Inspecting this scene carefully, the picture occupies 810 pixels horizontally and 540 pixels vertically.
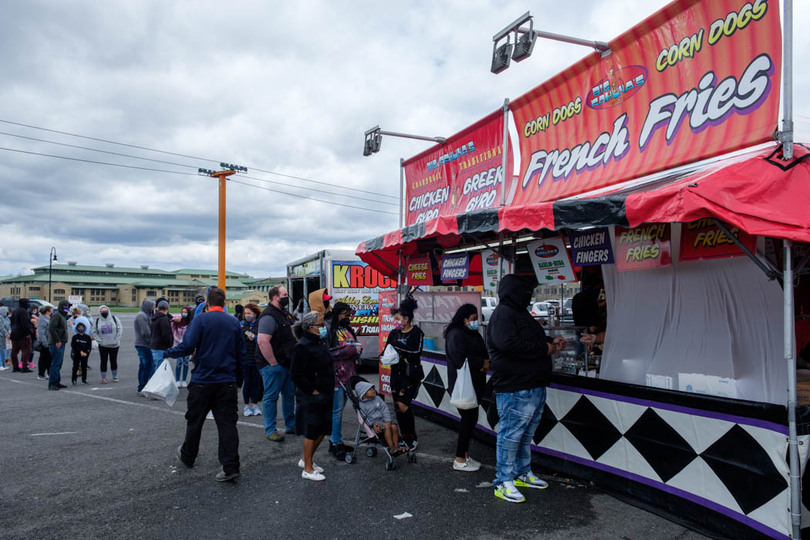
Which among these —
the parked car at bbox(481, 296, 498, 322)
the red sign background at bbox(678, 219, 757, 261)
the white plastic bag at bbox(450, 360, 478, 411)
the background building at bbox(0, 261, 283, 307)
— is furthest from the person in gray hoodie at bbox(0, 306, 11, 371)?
the background building at bbox(0, 261, 283, 307)

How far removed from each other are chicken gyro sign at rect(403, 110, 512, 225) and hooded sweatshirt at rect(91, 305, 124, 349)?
6.42m

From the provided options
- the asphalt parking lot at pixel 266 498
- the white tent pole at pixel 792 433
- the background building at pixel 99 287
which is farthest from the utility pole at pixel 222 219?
the background building at pixel 99 287

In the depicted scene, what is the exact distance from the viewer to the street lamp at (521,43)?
5.45 metres

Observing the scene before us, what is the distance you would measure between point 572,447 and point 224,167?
2612 centimetres

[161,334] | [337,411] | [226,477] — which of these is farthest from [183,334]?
[226,477]

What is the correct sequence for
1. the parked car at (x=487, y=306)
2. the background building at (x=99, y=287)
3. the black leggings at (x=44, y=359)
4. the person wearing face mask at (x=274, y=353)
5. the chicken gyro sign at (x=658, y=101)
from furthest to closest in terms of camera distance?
1. the background building at (x=99, y=287)
2. the parked car at (x=487, y=306)
3. the black leggings at (x=44, y=359)
4. the person wearing face mask at (x=274, y=353)
5. the chicken gyro sign at (x=658, y=101)

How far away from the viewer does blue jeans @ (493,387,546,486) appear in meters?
4.50

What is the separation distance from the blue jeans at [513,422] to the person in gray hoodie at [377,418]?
126 centimetres

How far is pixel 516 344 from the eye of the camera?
4.37 meters

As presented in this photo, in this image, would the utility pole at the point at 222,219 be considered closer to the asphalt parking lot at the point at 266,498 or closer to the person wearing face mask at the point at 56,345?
the person wearing face mask at the point at 56,345

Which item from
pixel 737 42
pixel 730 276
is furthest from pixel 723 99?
pixel 730 276

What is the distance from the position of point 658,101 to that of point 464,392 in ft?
11.0

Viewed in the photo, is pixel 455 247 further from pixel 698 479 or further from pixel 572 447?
pixel 698 479

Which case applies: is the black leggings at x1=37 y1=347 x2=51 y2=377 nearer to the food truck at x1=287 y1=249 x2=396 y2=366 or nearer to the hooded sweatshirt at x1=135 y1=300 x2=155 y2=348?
the hooded sweatshirt at x1=135 y1=300 x2=155 y2=348
